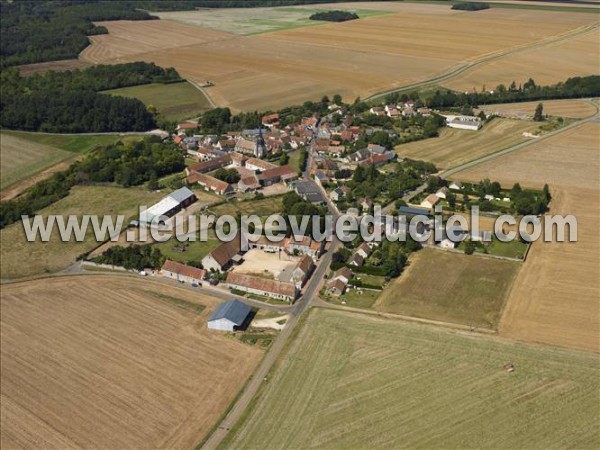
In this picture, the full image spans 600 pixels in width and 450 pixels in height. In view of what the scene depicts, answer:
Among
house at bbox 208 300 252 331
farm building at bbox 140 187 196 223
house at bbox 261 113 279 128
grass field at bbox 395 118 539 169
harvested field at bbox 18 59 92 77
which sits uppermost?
harvested field at bbox 18 59 92 77

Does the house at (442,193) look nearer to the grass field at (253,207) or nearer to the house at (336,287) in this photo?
the grass field at (253,207)

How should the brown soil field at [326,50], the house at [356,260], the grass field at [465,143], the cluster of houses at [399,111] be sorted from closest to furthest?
the house at [356,260], the grass field at [465,143], the cluster of houses at [399,111], the brown soil field at [326,50]

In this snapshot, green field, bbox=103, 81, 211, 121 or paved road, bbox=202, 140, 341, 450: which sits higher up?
green field, bbox=103, 81, 211, 121

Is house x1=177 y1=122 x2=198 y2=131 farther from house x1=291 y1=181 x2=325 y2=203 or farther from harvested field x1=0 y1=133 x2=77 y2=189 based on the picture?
house x1=291 y1=181 x2=325 y2=203

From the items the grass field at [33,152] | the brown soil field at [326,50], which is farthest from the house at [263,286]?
the brown soil field at [326,50]

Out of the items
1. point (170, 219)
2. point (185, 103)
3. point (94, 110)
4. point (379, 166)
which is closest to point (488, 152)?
point (379, 166)

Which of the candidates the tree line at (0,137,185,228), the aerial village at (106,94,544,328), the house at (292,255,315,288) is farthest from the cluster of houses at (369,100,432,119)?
the house at (292,255,315,288)
